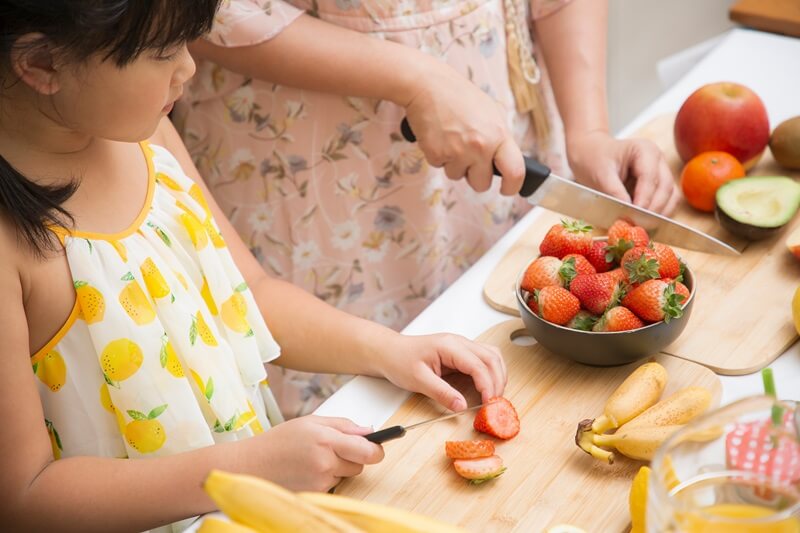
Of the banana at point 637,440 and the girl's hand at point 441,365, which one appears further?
the girl's hand at point 441,365

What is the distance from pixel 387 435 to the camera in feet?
2.97

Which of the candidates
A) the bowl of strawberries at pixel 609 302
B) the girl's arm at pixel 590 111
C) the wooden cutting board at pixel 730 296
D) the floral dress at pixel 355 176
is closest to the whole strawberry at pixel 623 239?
the bowl of strawberries at pixel 609 302

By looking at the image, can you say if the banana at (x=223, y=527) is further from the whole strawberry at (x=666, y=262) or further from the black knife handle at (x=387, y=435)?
the whole strawberry at (x=666, y=262)

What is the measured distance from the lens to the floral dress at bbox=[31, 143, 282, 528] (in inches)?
37.7

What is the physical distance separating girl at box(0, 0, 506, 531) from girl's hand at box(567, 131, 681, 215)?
1.32ft

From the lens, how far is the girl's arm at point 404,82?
1267 millimetres

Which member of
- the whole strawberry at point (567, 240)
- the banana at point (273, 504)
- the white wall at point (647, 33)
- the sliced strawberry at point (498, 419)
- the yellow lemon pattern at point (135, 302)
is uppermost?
the banana at point (273, 504)

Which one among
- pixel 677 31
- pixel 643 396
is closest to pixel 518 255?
pixel 643 396

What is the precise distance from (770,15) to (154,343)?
1.27 metres

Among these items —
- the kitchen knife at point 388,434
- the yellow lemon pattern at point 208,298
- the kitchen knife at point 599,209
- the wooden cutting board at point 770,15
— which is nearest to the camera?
the kitchen knife at point 388,434

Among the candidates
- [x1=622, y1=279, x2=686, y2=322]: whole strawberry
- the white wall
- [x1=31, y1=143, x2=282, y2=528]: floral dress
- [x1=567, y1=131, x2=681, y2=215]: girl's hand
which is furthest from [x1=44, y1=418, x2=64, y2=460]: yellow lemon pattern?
the white wall

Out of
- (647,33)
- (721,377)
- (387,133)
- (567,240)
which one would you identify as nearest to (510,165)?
(567,240)

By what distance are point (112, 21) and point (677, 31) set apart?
2309 mm

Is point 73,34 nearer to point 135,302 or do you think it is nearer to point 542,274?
point 135,302
